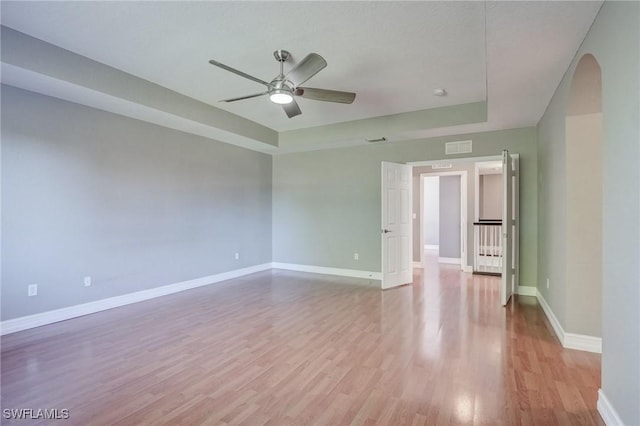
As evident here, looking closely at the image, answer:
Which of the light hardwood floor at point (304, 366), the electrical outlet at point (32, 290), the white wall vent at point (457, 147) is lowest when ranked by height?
the light hardwood floor at point (304, 366)

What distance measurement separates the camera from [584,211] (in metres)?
2.82

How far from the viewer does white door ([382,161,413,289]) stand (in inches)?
207

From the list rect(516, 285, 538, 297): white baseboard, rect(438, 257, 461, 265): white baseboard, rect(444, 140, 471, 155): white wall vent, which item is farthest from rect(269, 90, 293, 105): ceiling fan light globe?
rect(438, 257, 461, 265): white baseboard

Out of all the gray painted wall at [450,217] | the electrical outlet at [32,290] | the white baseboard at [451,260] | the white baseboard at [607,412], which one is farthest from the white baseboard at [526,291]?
the electrical outlet at [32,290]

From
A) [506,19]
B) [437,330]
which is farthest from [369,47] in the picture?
[437,330]

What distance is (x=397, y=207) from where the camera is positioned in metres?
5.52

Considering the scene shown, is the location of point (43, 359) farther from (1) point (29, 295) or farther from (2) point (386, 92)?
(2) point (386, 92)

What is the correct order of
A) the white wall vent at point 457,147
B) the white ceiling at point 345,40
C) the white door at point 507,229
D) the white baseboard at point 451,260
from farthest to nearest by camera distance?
the white baseboard at point 451,260, the white wall vent at point 457,147, the white door at point 507,229, the white ceiling at point 345,40

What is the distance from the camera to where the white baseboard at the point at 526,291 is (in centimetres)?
479

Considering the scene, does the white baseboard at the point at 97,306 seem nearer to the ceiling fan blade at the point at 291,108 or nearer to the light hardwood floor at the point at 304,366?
the light hardwood floor at the point at 304,366

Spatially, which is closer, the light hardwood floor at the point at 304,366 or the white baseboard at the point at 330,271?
the light hardwood floor at the point at 304,366

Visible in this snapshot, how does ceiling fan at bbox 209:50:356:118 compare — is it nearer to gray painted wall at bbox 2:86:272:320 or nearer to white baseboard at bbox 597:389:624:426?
gray painted wall at bbox 2:86:272:320

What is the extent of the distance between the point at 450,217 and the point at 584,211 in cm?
522

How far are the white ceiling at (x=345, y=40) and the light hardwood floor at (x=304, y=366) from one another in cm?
263
